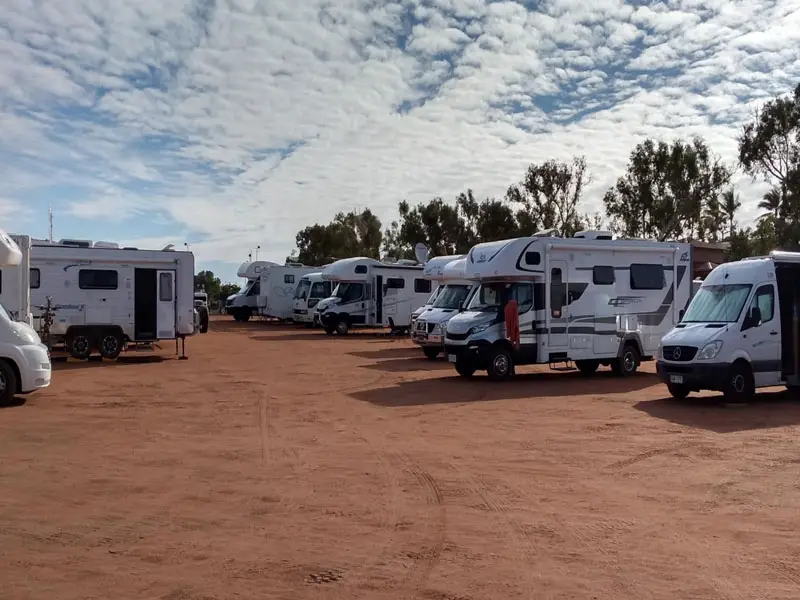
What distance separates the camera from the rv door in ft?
72.6

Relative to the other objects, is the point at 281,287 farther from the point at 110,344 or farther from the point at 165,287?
the point at 110,344

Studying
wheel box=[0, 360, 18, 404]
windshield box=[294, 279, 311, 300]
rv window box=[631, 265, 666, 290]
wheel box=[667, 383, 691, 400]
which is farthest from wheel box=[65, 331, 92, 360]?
windshield box=[294, 279, 311, 300]

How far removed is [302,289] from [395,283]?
25.8 ft

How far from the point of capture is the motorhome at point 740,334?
43.5 feet

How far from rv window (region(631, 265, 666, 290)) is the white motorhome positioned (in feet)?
46.3

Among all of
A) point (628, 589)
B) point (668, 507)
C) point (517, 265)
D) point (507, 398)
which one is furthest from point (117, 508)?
point (517, 265)

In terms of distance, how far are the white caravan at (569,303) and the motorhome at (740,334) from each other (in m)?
3.36

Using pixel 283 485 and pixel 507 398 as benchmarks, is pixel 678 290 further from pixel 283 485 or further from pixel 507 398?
pixel 283 485

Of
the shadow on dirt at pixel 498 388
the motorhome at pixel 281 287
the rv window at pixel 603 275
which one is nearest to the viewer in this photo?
the shadow on dirt at pixel 498 388

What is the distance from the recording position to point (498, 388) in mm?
16000

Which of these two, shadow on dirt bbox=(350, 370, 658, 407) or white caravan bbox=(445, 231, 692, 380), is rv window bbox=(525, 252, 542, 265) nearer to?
white caravan bbox=(445, 231, 692, 380)

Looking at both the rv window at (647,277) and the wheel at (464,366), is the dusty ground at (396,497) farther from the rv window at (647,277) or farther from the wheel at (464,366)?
the rv window at (647,277)

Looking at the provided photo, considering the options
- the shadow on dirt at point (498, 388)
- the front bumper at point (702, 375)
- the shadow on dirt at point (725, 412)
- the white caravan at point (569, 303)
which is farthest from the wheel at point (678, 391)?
the white caravan at point (569, 303)

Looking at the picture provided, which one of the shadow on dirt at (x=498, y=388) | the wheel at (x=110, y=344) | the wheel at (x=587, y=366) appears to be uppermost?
the wheel at (x=110, y=344)
